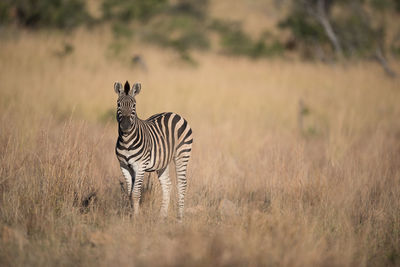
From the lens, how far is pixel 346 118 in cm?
962

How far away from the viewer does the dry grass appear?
11.2 ft

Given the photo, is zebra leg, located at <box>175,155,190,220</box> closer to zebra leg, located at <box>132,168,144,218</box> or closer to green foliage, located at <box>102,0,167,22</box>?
zebra leg, located at <box>132,168,144,218</box>

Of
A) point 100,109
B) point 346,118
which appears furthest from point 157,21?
point 346,118

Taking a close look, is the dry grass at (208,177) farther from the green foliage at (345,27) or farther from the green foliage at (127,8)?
the green foliage at (127,8)

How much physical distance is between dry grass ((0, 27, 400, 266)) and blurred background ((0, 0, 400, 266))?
29 millimetres

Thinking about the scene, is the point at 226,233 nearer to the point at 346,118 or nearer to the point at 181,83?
the point at 346,118

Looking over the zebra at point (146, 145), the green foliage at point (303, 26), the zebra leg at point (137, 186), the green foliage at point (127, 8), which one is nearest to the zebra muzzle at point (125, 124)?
the zebra at point (146, 145)

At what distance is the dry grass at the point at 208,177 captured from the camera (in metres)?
3.43

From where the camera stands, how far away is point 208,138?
25.3ft

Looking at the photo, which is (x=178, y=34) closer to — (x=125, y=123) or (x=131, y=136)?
(x=131, y=136)

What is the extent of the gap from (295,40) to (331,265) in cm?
1908

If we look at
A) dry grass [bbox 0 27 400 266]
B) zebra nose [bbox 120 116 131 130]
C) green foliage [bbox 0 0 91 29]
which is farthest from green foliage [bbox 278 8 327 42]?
zebra nose [bbox 120 116 131 130]

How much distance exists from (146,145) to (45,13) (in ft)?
45.9

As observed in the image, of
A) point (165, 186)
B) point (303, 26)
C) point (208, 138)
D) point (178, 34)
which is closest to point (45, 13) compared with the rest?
point (178, 34)
